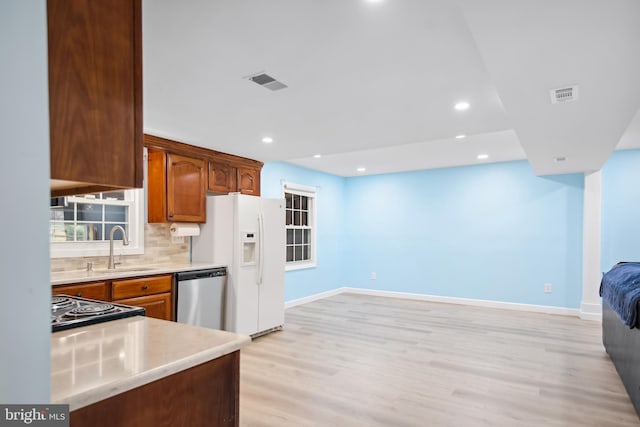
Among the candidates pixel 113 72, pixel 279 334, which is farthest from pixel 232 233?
pixel 113 72

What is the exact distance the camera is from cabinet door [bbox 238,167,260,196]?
Answer: 5031 millimetres

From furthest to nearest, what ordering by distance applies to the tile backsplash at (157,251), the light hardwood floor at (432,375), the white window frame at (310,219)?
the white window frame at (310,219) < the tile backsplash at (157,251) < the light hardwood floor at (432,375)

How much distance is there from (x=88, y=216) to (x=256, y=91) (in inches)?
88.2

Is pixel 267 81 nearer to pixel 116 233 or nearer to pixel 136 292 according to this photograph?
pixel 136 292

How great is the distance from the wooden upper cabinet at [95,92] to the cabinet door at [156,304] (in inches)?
105

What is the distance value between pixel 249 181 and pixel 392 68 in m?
3.19

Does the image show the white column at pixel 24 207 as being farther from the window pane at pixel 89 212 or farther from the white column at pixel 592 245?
the white column at pixel 592 245

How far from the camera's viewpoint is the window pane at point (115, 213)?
3893mm

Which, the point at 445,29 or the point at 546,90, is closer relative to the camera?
the point at 445,29

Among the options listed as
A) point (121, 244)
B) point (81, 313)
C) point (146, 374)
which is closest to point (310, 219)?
point (121, 244)

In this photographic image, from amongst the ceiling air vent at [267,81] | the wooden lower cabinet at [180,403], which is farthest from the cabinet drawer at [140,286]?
the wooden lower cabinet at [180,403]

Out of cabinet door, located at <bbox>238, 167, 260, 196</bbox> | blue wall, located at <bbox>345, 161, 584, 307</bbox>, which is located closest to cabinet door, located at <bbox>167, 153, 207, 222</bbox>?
cabinet door, located at <bbox>238, 167, 260, 196</bbox>

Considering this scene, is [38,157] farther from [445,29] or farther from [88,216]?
[88,216]

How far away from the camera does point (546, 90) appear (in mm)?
2309
